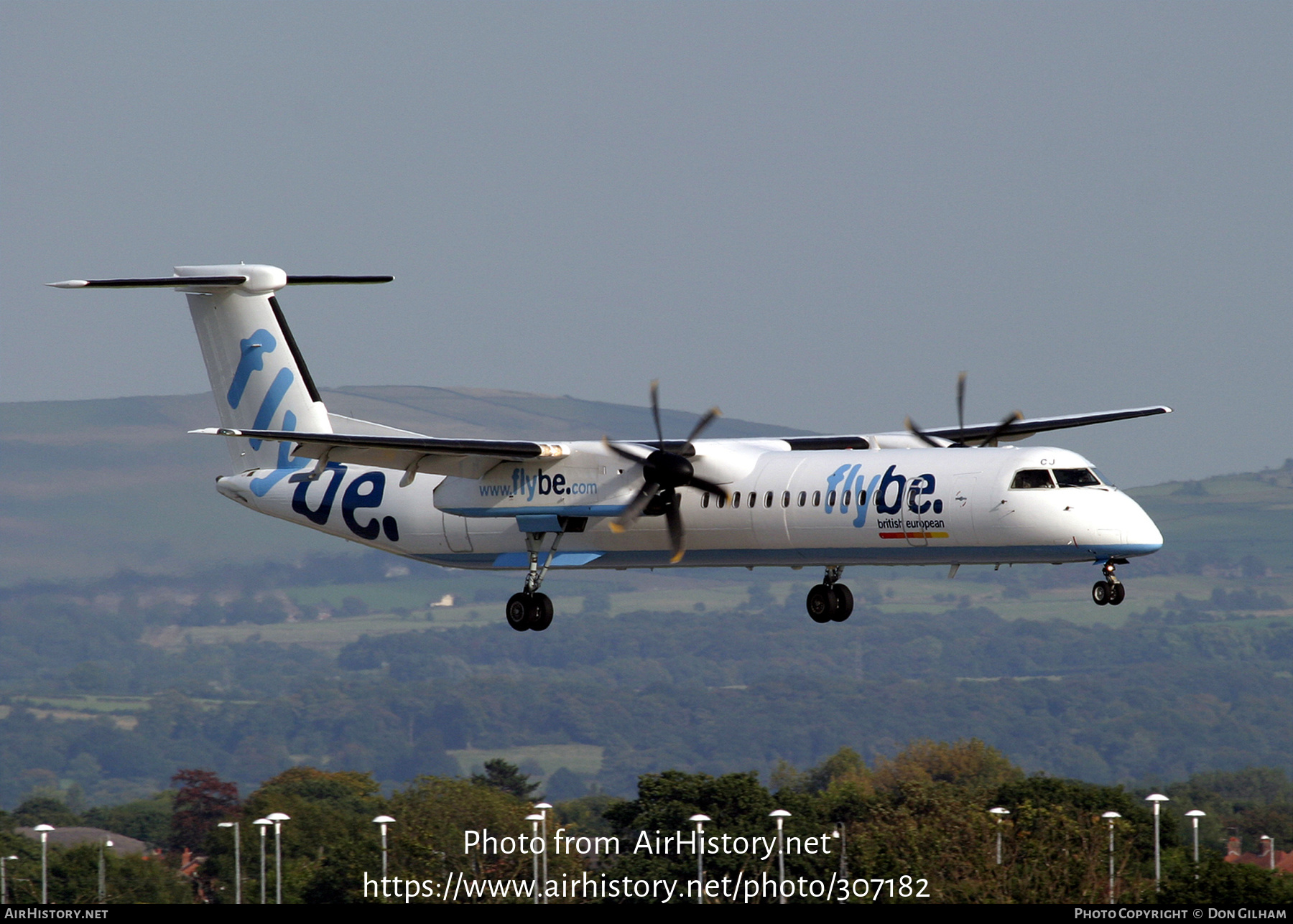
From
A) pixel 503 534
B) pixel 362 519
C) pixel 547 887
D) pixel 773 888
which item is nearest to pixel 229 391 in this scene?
pixel 362 519

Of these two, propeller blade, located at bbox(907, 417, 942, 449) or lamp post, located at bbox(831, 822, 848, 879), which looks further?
lamp post, located at bbox(831, 822, 848, 879)

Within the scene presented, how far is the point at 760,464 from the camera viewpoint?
35.3 meters

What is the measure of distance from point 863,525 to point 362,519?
11.9 metres

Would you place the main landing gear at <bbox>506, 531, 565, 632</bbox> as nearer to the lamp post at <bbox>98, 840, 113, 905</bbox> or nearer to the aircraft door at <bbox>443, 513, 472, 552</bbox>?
the aircraft door at <bbox>443, 513, 472, 552</bbox>

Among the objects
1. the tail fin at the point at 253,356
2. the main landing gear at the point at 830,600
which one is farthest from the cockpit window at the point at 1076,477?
the tail fin at the point at 253,356

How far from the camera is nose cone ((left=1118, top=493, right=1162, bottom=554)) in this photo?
3080 cm

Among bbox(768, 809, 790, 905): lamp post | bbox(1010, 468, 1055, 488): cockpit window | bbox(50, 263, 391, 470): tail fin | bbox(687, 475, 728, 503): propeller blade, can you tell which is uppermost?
bbox(50, 263, 391, 470): tail fin

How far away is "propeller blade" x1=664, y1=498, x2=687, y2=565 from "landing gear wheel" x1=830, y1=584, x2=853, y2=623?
145 inches

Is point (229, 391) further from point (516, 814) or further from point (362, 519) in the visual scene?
point (516, 814)

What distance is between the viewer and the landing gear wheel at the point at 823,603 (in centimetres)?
3681

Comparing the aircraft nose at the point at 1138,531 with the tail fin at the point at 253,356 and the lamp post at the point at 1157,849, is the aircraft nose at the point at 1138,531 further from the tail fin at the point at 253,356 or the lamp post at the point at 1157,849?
the lamp post at the point at 1157,849

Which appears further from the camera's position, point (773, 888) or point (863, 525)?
point (773, 888)

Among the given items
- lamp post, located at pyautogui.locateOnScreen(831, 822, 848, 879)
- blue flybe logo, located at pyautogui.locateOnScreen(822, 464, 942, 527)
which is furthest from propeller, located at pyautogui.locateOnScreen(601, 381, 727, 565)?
lamp post, located at pyautogui.locateOnScreen(831, 822, 848, 879)

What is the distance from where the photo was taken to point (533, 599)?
37.4m
